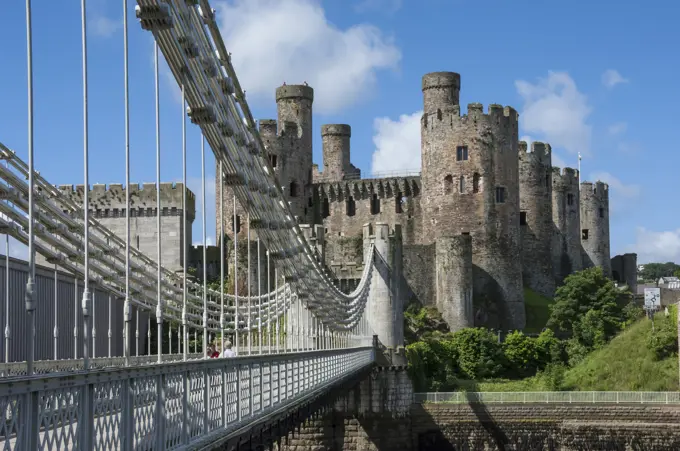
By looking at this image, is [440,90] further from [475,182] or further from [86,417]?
[86,417]

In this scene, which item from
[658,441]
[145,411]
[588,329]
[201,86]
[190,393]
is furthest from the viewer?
[588,329]

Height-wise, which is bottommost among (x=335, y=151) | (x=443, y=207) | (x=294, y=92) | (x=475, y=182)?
(x=443, y=207)

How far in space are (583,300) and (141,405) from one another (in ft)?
138

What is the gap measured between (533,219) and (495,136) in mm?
6912

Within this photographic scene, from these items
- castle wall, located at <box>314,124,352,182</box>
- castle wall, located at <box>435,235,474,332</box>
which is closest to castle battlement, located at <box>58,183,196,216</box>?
castle wall, located at <box>435,235,474,332</box>

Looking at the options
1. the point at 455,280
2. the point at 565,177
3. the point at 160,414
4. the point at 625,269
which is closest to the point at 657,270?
the point at 625,269

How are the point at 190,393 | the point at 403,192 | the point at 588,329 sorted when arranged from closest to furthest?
the point at 190,393, the point at 588,329, the point at 403,192

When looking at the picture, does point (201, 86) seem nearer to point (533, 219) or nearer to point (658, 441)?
point (658, 441)

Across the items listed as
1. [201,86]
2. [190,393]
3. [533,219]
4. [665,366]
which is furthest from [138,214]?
[190,393]

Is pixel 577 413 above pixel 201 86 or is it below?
below

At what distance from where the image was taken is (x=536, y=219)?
194 ft

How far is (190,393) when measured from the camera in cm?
951

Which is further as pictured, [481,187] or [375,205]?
[375,205]

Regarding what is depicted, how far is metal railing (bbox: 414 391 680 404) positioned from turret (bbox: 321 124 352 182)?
27456 mm
